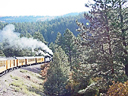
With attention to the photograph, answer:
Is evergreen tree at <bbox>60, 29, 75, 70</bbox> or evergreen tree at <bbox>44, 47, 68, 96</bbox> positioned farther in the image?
evergreen tree at <bbox>60, 29, 75, 70</bbox>

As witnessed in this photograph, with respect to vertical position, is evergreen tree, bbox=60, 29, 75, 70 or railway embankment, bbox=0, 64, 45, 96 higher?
evergreen tree, bbox=60, 29, 75, 70

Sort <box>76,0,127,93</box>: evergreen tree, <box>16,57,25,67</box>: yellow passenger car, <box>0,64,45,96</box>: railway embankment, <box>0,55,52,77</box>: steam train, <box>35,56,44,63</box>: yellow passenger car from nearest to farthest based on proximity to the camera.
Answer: <box>76,0,127,93</box>: evergreen tree, <box>0,64,45,96</box>: railway embankment, <box>0,55,52,77</box>: steam train, <box>16,57,25,67</box>: yellow passenger car, <box>35,56,44,63</box>: yellow passenger car

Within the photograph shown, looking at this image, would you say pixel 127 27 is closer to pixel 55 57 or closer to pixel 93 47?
pixel 93 47

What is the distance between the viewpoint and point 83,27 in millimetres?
Answer: 17094

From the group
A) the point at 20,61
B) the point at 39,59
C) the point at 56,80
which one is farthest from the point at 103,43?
the point at 39,59

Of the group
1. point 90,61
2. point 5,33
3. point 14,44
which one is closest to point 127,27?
point 90,61

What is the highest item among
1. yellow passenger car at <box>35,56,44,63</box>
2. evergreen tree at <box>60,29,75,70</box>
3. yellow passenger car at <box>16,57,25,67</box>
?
evergreen tree at <box>60,29,75,70</box>

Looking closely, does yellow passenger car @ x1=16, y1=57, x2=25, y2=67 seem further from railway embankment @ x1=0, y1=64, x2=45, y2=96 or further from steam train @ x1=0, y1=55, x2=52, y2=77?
railway embankment @ x1=0, y1=64, x2=45, y2=96

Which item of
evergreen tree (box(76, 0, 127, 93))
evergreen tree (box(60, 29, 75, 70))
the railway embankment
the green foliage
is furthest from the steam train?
the green foliage

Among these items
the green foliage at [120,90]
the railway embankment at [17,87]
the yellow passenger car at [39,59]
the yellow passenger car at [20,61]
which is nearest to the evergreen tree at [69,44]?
the yellow passenger car at [39,59]

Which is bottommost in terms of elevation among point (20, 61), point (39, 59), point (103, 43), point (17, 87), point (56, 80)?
point (39, 59)

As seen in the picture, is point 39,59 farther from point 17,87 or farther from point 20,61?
point 17,87

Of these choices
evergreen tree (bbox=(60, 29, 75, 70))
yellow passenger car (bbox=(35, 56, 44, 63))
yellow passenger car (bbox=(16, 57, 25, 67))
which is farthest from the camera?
yellow passenger car (bbox=(35, 56, 44, 63))

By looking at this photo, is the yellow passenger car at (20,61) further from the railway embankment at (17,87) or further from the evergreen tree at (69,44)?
the evergreen tree at (69,44)
